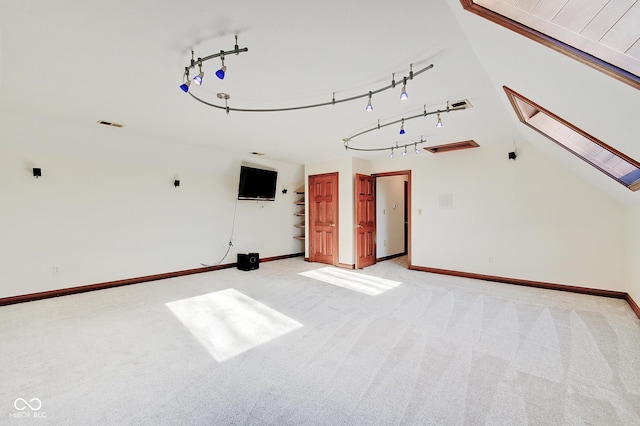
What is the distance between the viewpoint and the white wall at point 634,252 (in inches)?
134

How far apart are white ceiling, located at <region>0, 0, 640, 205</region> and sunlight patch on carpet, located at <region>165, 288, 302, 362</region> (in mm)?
2427

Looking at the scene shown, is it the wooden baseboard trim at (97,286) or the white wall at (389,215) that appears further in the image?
the white wall at (389,215)

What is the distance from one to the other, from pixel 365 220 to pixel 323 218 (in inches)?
39.1

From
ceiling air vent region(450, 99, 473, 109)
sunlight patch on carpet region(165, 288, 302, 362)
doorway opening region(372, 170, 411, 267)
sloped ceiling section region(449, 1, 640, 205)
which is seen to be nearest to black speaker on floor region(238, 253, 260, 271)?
sunlight patch on carpet region(165, 288, 302, 362)

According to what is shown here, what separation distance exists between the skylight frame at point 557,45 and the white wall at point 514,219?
12.2 feet

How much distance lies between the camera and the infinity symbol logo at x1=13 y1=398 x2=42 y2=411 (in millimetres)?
1817

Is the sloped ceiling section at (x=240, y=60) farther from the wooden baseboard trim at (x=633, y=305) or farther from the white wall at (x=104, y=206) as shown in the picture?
the wooden baseboard trim at (x=633, y=305)

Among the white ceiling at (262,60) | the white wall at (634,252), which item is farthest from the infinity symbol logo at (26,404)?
the white wall at (634,252)

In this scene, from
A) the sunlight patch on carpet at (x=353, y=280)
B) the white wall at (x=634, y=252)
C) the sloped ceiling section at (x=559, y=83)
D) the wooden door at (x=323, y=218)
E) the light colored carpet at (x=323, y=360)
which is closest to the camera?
the sloped ceiling section at (x=559, y=83)

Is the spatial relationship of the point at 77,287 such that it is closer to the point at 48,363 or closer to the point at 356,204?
the point at 48,363

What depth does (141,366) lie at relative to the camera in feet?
7.50

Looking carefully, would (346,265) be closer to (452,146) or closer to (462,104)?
(452,146)

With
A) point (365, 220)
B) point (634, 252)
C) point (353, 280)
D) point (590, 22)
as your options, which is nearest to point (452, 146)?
point (365, 220)

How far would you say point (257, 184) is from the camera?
20.2 feet
